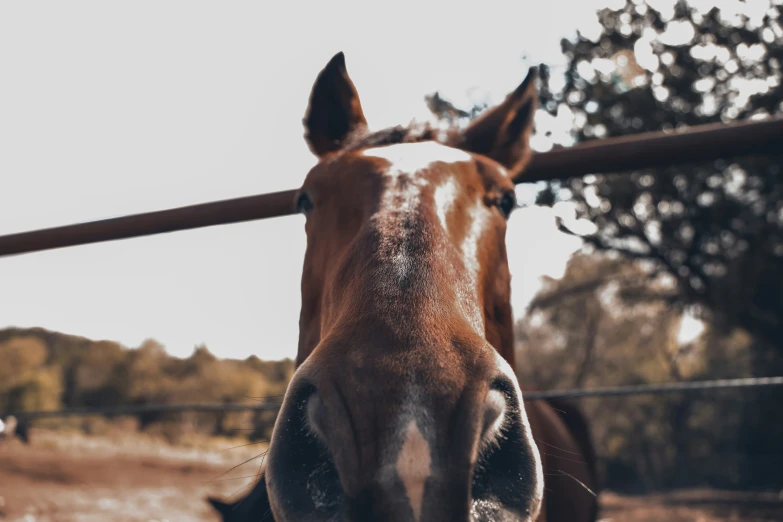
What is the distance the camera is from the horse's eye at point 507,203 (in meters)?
2.06

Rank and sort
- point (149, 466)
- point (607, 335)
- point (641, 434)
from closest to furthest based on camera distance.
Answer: point (149, 466) < point (607, 335) < point (641, 434)

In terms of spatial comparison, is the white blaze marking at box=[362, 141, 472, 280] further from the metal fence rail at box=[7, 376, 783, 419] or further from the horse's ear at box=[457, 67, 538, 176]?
the metal fence rail at box=[7, 376, 783, 419]

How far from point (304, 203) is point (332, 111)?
2.24ft

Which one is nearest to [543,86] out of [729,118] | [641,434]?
[729,118]

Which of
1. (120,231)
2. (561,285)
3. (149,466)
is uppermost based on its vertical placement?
(120,231)

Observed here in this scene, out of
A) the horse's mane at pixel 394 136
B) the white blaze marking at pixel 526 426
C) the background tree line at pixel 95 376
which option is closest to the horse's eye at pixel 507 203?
the horse's mane at pixel 394 136

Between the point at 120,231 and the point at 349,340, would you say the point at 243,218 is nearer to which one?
the point at 120,231

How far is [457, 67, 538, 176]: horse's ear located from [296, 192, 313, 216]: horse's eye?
804mm

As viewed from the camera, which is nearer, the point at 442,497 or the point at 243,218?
the point at 442,497

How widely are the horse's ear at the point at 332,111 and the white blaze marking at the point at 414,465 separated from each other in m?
1.77

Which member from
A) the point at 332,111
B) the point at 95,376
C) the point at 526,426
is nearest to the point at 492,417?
the point at 526,426

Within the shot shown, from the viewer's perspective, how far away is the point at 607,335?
2581cm

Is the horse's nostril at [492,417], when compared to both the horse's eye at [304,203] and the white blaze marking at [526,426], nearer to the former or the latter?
the white blaze marking at [526,426]

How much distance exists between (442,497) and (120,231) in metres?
2.70
